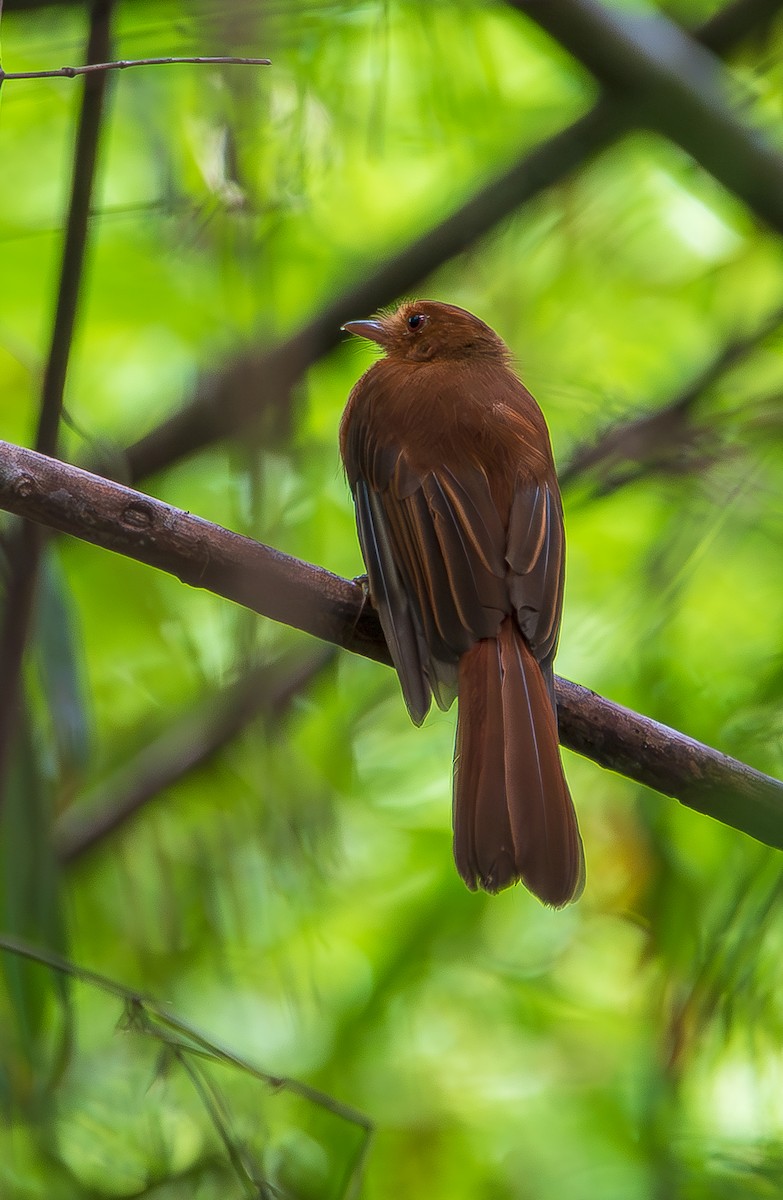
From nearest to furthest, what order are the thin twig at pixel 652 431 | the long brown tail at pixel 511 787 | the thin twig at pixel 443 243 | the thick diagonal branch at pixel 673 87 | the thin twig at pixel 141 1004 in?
the thin twig at pixel 141 1004 < the long brown tail at pixel 511 787 < the thick diagonal branch at pixel 673 87 < the thin twig at pixel 652 431 < the thin twig at pixel 443 243

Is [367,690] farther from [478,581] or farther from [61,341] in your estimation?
[61,341]

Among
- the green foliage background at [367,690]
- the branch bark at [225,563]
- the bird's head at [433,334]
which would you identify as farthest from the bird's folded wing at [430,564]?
the bird's head at [433,334]

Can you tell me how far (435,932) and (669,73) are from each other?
2.66m

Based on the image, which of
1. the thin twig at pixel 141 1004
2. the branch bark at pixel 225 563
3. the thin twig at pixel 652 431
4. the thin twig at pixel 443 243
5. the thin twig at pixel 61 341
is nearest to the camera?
the thin twig at pixel 141 1004

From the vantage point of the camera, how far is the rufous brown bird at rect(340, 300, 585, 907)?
3.13 meters

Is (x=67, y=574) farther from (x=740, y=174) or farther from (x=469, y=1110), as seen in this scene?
(x=740, y=174)

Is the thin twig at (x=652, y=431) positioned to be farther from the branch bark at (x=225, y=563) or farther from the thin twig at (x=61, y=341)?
the thin twig at (x=61, y=341)

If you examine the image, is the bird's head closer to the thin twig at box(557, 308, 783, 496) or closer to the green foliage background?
the green foliage background

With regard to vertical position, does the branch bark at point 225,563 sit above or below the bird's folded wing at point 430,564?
below

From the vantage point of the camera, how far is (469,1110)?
473 centimetres

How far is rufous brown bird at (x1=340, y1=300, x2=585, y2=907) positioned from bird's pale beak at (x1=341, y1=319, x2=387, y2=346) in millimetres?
331

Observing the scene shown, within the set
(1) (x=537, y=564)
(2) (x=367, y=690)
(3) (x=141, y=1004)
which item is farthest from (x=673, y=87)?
(3) (x=141, y=1004)

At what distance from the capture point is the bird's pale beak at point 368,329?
15.5ft

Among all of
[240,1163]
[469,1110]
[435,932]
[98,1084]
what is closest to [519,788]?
[240,1163]
